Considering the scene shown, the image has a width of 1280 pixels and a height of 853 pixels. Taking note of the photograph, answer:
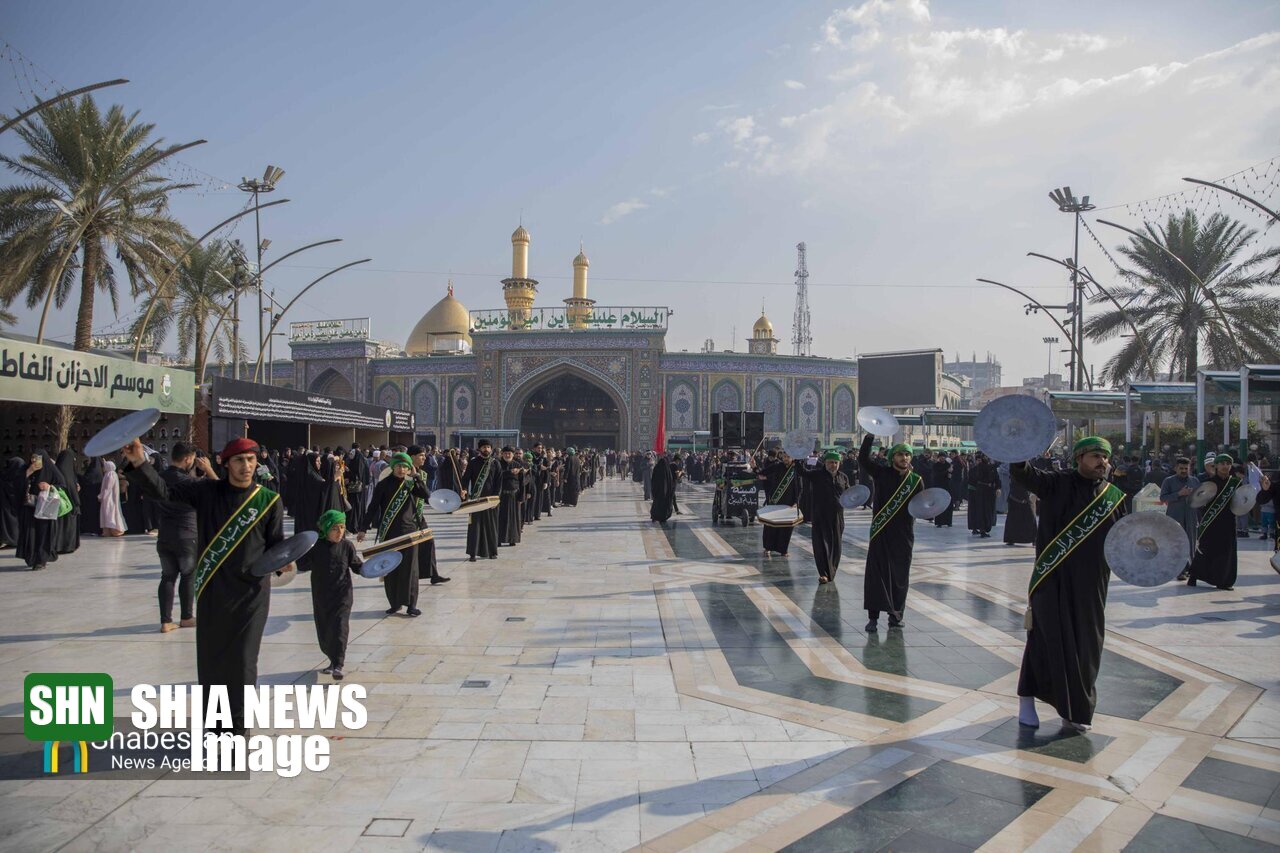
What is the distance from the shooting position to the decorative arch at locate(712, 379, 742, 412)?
45594 mm

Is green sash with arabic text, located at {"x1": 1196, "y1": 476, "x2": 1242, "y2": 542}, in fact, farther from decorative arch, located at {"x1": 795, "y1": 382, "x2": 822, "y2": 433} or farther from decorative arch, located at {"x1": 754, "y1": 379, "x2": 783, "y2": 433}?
decorative arch, located at {"x1": 795, "y1": 382, "x2": 822, "y2": 433}

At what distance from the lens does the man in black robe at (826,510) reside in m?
9.91

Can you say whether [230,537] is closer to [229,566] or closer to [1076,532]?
[229,566]

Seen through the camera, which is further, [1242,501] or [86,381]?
[86,381]

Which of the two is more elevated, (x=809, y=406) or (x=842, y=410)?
(x=809, y=406)

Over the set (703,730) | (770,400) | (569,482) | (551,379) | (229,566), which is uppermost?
(551,379)

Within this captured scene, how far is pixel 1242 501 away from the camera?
9.38 metres

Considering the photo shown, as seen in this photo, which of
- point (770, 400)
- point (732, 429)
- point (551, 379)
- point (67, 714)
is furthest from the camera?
point (551, 379)

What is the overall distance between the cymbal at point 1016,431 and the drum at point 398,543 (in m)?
4.45

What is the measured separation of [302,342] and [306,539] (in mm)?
47840

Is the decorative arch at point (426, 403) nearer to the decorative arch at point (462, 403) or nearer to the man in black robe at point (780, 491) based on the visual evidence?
the decorative arch at point (462, 403)

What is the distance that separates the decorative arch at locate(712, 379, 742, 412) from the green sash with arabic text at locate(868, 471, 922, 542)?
3771cm

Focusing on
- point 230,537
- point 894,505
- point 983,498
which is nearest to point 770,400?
point 983,498

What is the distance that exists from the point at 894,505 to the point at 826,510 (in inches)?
91.1
